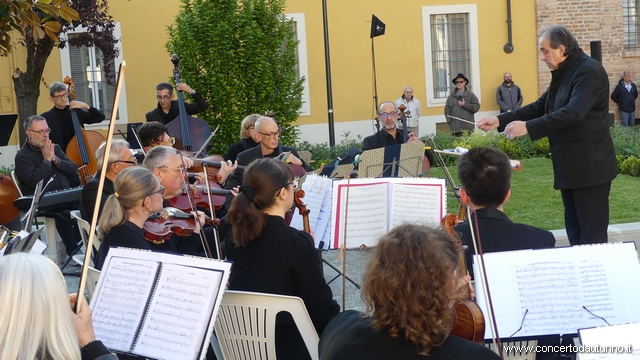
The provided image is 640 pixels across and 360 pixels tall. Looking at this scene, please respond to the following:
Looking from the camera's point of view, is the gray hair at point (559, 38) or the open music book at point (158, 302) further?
the gray hair at point (559, 38)

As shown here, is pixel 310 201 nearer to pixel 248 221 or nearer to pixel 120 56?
pixel 248 221

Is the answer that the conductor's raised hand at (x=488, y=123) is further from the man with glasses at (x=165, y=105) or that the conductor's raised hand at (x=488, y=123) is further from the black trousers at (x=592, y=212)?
the man with glasses at (x=165, y=105)

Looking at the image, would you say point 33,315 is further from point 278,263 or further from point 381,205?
point 381,205

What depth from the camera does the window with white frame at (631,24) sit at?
17.7 metres

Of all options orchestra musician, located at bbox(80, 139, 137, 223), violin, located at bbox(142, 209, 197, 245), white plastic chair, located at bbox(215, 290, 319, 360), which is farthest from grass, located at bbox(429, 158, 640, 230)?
white plastic chair, located at bbox(215, 290, 319, 360)

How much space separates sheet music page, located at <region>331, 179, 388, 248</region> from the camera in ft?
14.1

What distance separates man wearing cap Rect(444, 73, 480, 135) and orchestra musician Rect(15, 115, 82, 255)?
947 centimetres

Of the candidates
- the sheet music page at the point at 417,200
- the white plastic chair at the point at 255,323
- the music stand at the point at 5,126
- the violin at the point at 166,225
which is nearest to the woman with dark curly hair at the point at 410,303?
A: the white plastic chair at the point at 255,323

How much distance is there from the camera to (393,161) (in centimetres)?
614

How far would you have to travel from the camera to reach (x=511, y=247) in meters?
3.04

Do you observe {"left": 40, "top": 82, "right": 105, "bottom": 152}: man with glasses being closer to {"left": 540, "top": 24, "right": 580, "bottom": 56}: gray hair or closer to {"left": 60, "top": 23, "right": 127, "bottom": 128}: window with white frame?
{"left": 540, "top": 24, "right": 580, "bottom": 56}: gray hair

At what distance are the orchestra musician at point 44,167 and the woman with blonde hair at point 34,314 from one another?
446 centimetres

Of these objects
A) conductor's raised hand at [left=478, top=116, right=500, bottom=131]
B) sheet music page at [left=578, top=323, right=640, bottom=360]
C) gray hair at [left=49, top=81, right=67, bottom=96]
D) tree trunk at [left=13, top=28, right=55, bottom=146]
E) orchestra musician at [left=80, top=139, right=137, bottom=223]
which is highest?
tree trunk at [left=13, top=28, right=55, bottom=146]

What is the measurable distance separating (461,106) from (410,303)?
13.3 meters
